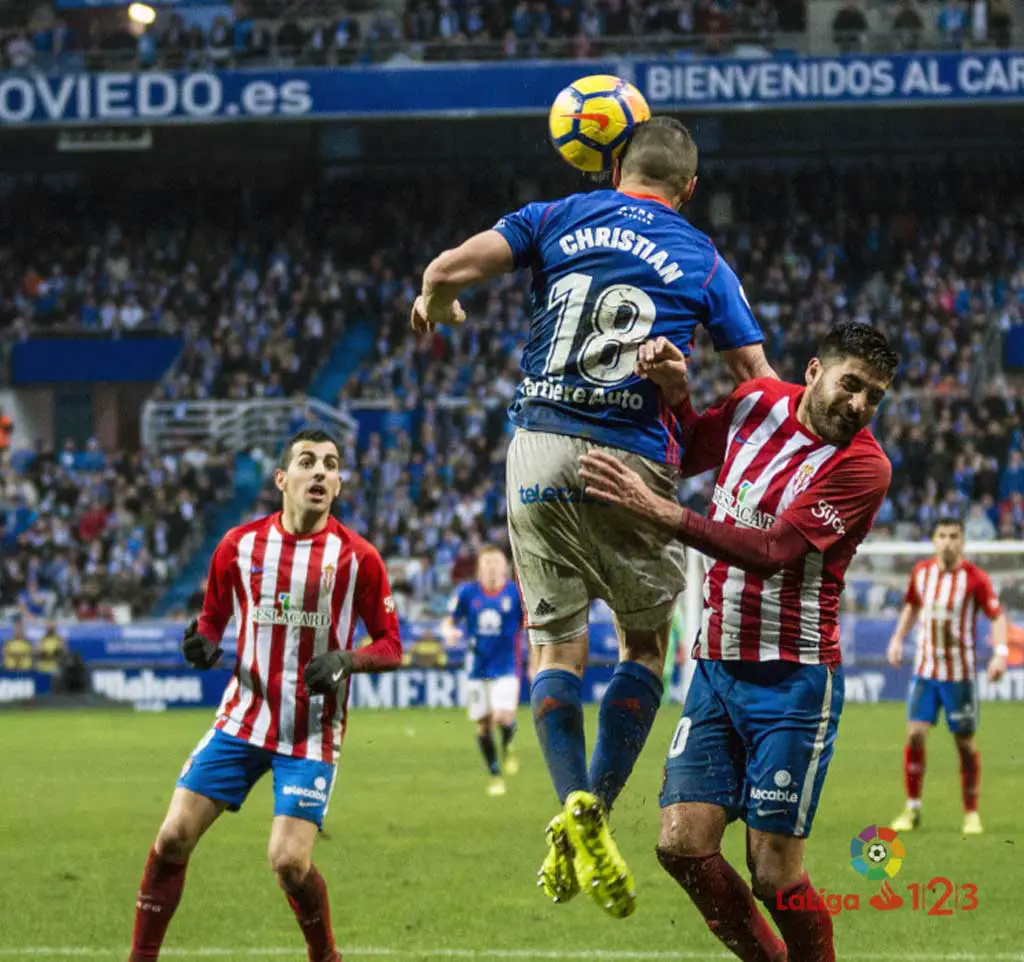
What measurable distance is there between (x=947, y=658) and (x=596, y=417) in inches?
→ 345

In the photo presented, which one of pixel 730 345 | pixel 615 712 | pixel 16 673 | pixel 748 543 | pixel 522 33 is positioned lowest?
pixel 16 673

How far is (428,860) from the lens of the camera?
12570 millimetres

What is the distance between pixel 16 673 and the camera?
2759cm

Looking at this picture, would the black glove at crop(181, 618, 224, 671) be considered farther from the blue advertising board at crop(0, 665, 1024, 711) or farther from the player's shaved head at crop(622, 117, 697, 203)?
the blue advertising board at crop(0, 665, 1024, 711)

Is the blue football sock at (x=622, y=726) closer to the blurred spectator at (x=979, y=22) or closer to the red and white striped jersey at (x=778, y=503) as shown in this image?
the red and white striped jersey at (x=778, y=503)

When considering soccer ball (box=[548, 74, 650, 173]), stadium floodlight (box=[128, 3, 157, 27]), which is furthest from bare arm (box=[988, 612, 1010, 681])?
stadium floodlight (box=[128, 3, 157, 27])

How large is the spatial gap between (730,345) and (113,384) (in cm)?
3258

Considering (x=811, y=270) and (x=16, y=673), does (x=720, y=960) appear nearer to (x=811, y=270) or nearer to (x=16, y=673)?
(x=16, y=673)

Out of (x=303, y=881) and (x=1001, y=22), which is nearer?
(x=303, y=881)

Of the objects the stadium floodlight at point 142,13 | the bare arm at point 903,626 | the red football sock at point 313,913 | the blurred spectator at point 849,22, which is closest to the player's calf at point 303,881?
the red football sock at point 313,913

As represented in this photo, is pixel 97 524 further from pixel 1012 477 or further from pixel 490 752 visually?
pixel 490 752

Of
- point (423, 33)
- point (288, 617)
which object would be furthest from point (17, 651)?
point (288, 617)

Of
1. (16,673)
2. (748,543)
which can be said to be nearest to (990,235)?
(16,673)

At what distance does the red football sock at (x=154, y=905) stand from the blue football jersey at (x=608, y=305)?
2765mm
